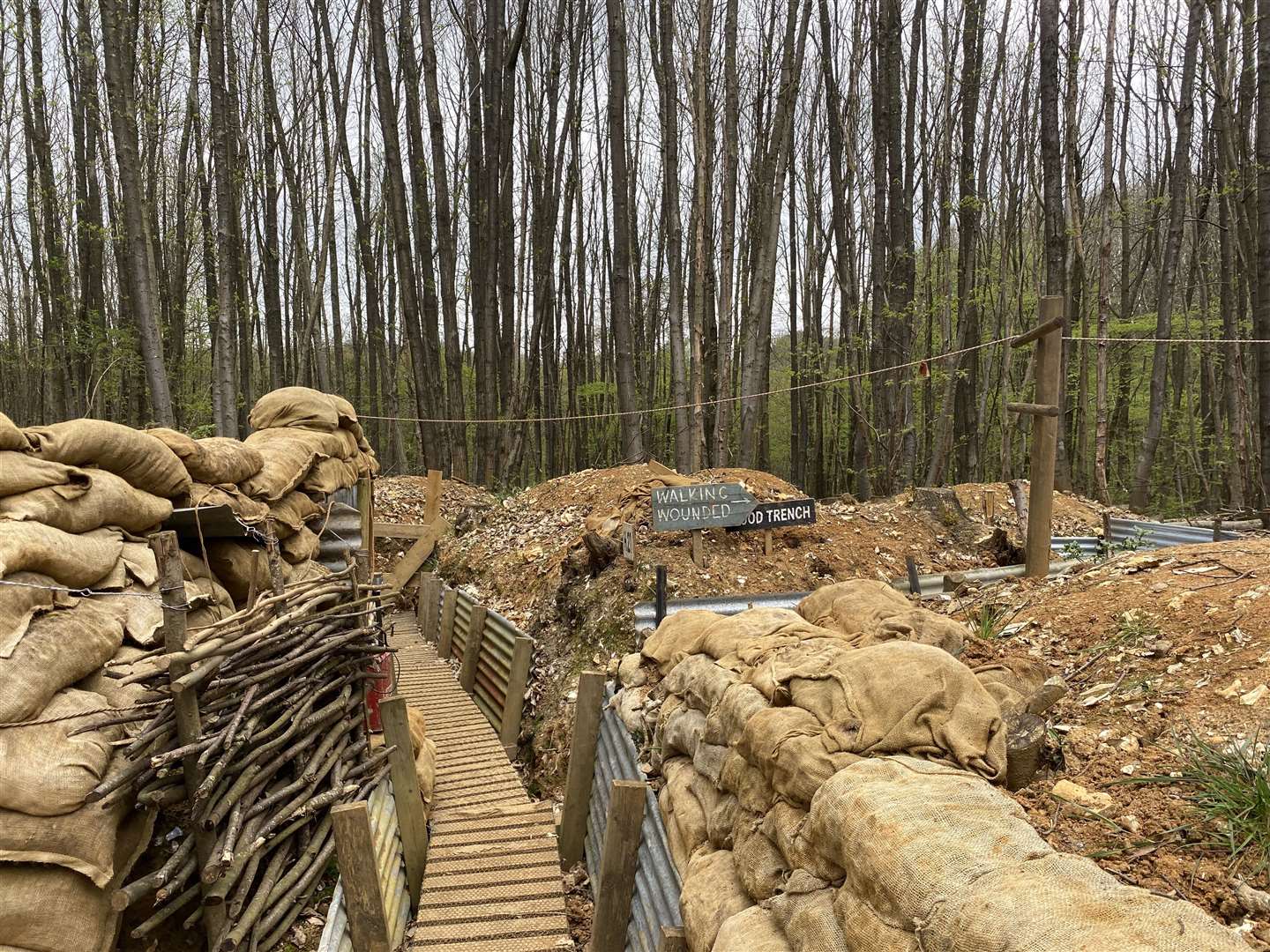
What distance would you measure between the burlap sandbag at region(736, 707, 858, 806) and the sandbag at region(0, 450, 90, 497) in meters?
3.65

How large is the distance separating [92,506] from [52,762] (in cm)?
144

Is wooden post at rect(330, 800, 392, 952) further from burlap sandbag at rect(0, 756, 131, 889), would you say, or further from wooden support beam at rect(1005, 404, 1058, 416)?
wooden support beam at rect(1005, 404, 1058, 416)

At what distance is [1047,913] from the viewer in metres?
1.54

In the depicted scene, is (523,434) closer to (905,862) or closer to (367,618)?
(367,618)

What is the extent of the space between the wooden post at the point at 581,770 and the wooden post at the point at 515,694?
188 cm

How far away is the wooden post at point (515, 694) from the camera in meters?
7.27

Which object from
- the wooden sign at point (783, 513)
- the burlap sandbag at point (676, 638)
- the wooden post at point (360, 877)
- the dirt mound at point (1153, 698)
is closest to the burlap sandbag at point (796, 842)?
the dirt mound at point (1153, 698)

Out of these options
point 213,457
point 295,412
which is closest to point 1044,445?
point 213,457

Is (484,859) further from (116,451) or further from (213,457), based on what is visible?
(116,451)

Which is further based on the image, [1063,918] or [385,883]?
[385,883]

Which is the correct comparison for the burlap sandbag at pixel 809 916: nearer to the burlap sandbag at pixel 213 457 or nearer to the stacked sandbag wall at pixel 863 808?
the stacked sandbag wall at pixel 863 808

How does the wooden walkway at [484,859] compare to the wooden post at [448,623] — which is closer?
the wooden walkway at [484,859]

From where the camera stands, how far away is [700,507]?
7648 millimetres

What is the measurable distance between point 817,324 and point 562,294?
23.8 ft
